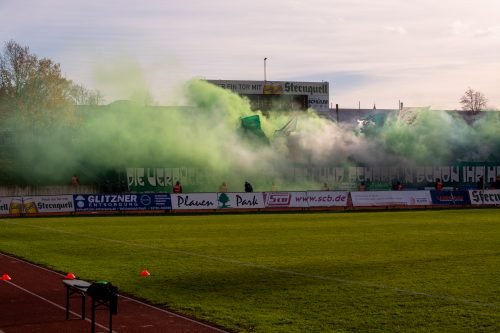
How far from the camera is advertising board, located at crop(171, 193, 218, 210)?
4519 cm

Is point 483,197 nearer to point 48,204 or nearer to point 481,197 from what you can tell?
point 481,197

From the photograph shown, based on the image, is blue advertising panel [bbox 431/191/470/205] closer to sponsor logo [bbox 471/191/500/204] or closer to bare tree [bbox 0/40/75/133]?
sponsor logo [bbox 471/191/500/204]

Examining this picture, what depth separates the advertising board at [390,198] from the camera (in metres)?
48.0

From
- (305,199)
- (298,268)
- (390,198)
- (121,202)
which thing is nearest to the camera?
(298,268)

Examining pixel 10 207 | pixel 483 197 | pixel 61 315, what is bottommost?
pixel 61 315

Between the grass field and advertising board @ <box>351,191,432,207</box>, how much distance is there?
41.4 ft

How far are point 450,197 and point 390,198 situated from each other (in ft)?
13.8

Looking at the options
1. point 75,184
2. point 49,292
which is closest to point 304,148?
point 75,184

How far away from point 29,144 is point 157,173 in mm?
11798

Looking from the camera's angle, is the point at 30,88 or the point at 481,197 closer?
the point at 481,197

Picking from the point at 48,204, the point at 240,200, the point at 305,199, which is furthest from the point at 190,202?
the point at 48,204

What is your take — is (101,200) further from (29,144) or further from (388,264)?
(388,264)

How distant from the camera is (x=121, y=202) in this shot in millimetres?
44656

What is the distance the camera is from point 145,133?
198 ft
